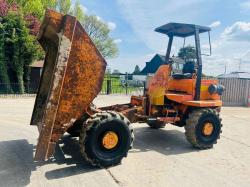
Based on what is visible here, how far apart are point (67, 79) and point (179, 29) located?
3.87m

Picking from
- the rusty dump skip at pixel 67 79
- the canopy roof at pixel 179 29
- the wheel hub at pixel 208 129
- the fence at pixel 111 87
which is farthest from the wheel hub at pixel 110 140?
the fence at pixel 111 87

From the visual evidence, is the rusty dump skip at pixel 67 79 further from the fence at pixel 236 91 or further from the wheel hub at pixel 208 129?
the fence at pixel 236 91

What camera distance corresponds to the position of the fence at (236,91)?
738 inches

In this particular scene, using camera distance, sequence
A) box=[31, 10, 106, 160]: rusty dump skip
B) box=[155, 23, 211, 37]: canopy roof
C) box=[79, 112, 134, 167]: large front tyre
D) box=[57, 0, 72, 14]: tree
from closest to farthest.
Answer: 1. box=[31, 10, 106, 160]: rusty dump skip
2. box=[79, 112, 134, 167]: large front tyre
3. box=[155, 23, 211, 37]: canopy roof
4. box=[57, 0, 72, 14]: tree

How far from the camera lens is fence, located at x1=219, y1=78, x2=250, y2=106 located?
18.7 meters

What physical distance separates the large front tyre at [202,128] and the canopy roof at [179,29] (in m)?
2.03

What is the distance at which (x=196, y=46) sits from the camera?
283 inches

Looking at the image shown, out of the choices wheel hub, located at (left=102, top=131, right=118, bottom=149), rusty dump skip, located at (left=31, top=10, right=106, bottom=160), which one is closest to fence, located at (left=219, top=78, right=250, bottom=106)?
wheel hub, located at (left=102, top=131, right=118, bottom=149)

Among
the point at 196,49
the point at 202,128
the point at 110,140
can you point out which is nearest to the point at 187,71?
the point at 196,49

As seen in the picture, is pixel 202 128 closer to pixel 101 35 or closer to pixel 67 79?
A: pixel 67 79

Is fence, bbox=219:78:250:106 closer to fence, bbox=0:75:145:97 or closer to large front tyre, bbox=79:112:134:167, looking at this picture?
fence, bbox=0:75:145:97

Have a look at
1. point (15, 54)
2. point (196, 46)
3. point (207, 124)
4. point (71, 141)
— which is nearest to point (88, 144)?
point (71, 141)

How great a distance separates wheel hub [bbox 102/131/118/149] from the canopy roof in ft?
11.5

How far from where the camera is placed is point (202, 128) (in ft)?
22.4
